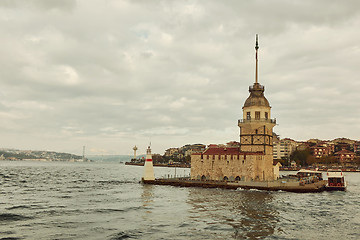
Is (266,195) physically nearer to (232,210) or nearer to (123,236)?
(232,210)

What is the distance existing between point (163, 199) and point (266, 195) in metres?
15.6

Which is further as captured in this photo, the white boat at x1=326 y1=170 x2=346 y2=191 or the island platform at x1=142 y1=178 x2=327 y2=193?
the white boat at x1=326 y1=170 x2=346 y2=191

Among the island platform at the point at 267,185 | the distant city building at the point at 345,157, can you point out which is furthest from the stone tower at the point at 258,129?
the distant city building at the point at 345,157

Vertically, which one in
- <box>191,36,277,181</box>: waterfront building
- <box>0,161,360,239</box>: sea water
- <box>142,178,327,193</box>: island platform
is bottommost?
<box>0,161,360,239</box>: sea water

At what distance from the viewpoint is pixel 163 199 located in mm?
44906

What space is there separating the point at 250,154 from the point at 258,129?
18.2 feet

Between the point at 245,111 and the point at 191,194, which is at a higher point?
the point at 245,111

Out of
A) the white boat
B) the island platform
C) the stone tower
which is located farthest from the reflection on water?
the white boat

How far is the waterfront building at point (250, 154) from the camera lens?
5778cm

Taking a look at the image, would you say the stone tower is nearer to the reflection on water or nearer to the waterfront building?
the waterfront building

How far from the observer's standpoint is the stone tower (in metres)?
59.2

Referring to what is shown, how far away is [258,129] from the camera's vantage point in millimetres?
60031

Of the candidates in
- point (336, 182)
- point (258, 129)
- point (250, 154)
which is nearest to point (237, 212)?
point (250, 154)

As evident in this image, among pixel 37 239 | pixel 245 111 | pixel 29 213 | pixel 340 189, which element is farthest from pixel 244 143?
pixel 37 239
